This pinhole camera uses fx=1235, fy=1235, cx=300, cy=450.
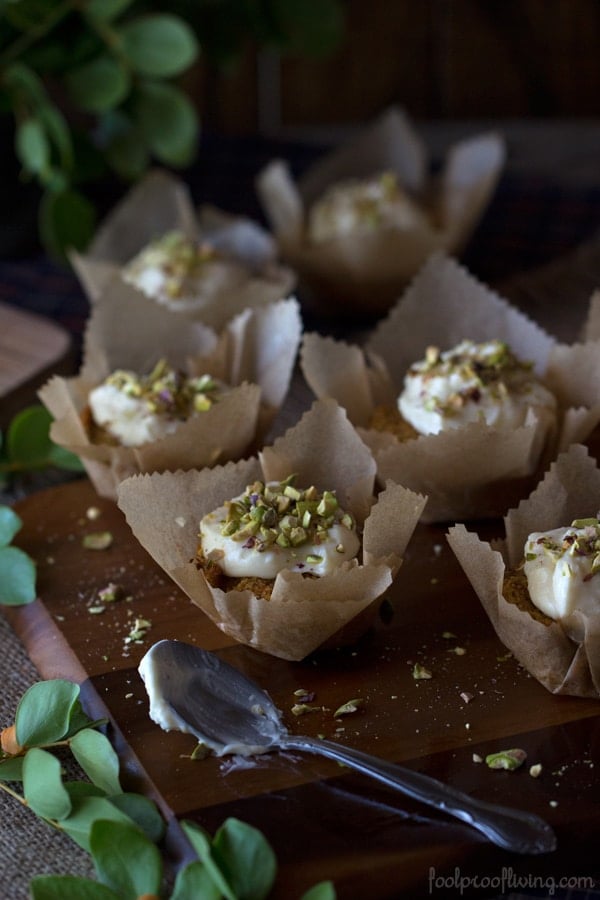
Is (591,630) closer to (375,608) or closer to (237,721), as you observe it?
(375,608)

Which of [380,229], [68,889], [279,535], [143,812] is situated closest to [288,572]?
[279,535]

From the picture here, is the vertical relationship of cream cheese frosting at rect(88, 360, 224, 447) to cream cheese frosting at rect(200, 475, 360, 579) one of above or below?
below

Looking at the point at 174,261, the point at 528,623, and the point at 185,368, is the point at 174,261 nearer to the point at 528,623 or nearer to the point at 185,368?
the point at 185,368

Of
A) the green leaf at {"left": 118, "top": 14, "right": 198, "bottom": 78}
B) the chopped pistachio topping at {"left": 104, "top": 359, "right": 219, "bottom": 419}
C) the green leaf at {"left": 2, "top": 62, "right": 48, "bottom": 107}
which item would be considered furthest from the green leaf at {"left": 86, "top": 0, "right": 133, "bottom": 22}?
the chopped pistachio topping at {"left": 104, "top": 359, "right": 219, "bottom": 419}

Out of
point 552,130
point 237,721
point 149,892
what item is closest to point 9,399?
point 237,721

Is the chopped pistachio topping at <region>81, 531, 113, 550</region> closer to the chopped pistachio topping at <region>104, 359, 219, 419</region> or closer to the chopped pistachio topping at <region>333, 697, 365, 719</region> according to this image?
the chopped pistachio topping at <region>104, 359, 219, 419</region>

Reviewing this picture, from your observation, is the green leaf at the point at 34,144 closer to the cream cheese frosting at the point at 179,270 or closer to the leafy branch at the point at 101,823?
the cream cheese frosting at the point at 179,270
